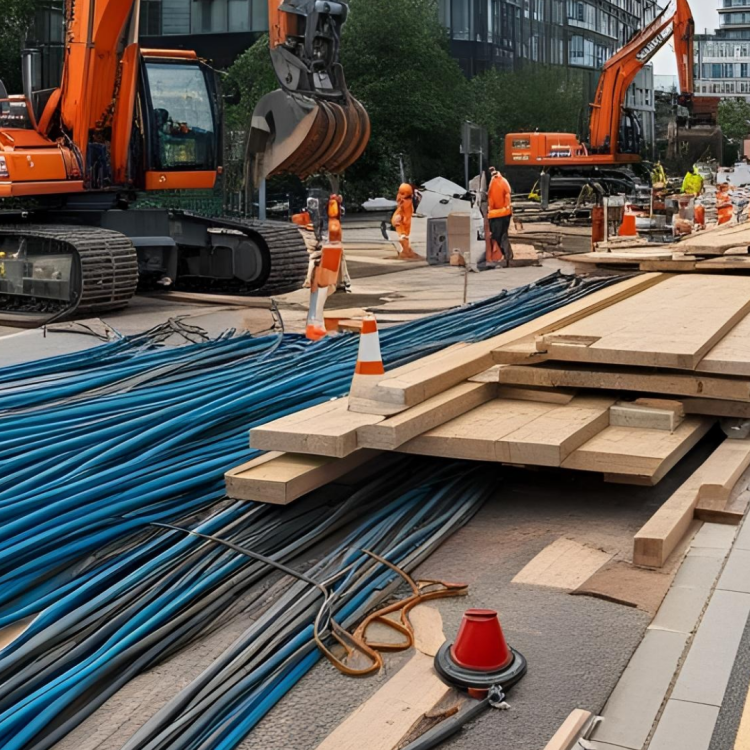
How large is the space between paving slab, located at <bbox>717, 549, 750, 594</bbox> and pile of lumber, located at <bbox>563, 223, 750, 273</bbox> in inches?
273

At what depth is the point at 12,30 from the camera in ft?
135

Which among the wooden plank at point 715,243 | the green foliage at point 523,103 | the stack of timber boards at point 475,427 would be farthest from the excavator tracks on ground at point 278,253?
the green foliage at point 523,103

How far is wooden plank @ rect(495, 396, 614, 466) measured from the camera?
5.99 m

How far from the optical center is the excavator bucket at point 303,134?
42.5ft

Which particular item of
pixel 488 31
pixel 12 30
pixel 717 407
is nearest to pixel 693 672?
pixel 717 407

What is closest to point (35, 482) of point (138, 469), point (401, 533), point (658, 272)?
point (138, 469)

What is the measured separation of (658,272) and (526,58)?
6580cm

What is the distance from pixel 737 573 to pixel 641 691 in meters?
1.31

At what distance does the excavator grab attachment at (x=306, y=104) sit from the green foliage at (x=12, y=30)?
97.5 ft

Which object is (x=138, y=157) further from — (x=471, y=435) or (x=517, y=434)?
(x=517, y=434)

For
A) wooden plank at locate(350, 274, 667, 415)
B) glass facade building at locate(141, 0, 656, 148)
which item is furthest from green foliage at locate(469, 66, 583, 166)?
wooden plank at locate(350, 274, 667, 415)

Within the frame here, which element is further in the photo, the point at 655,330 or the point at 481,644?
the point at 655,330

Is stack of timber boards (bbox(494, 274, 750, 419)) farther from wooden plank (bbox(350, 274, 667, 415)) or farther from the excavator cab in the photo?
the excavator cab

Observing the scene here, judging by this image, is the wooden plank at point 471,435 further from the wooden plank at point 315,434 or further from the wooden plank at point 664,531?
the wooden plank at point 664,531
